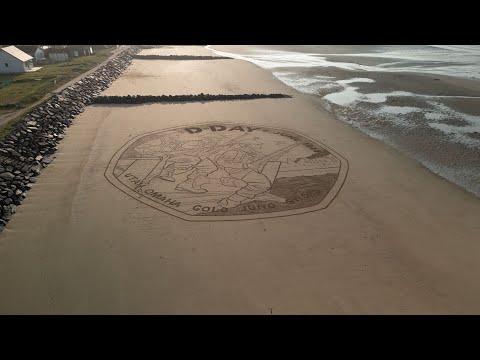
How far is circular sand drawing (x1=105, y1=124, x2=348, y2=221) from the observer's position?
13812 millimetres

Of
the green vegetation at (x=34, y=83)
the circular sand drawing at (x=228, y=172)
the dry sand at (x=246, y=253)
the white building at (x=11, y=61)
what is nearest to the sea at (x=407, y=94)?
the dry sand at (x=246, y=253)

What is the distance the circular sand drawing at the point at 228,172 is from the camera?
1381cm

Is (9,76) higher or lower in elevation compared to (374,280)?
higher

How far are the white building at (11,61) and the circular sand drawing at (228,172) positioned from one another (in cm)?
2279

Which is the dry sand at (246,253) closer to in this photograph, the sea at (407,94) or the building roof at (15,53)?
the sea at (407,94)

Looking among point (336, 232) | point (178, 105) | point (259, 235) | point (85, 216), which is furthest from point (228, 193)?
point (178, 105)

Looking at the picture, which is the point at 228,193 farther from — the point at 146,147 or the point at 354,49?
the point at 354,49

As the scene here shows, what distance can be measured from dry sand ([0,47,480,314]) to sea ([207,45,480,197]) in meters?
3.22

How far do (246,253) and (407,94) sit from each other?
24234 mm

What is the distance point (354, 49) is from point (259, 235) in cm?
4920

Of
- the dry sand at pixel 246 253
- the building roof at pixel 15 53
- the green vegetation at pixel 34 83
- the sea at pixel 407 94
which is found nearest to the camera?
the dry sand at pixel 246 253

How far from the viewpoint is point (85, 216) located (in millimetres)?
12922

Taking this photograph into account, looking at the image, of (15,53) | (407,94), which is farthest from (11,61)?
(407,94)

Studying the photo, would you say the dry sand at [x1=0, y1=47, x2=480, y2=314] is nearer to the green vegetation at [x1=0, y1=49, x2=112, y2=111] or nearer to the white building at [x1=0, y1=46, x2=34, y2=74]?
the green vegetation at [x1=0, y1=49, x2=112, y2=111]
